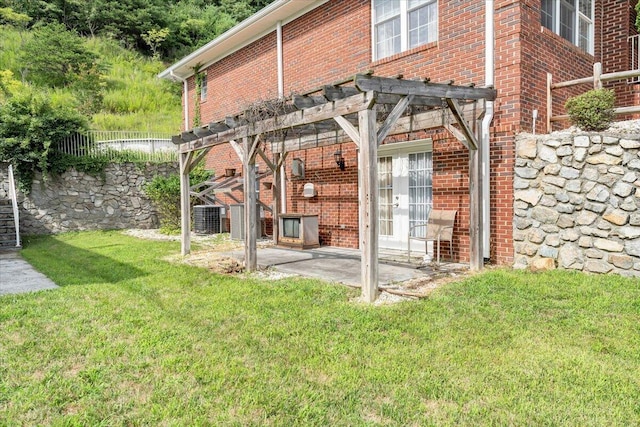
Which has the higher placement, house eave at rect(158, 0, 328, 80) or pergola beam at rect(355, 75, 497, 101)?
house eave at rect(158, 0, 328, 80)

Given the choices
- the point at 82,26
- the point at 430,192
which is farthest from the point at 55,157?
the point at 82,26

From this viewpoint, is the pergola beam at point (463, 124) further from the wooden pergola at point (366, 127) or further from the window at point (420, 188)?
the window at point (420, 188)

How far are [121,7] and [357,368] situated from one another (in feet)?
102

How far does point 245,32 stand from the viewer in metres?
11.1

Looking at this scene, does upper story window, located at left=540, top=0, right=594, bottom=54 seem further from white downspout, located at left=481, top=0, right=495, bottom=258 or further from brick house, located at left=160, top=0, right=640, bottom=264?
white downspout, located at left=481, top=0, right=495, bottom=258

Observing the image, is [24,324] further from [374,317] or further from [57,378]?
[374,317]

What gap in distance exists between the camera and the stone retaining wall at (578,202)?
5203mm

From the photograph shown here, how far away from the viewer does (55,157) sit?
40.1 feet

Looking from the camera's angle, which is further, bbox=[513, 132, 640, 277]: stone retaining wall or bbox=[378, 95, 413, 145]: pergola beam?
bbox=[513, 132, 640, 277]: stone retaining wall

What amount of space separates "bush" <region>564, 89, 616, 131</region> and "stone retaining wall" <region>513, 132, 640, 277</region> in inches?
15.8

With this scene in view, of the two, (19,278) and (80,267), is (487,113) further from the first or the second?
(19,278)

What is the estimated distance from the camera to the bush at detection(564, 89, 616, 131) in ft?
18.5

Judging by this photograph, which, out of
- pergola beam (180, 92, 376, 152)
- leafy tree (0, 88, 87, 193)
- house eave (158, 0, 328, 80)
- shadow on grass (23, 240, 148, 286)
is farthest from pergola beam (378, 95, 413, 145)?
leafy tree (0, 88, 87, 193)

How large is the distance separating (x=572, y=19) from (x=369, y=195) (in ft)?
19.8
